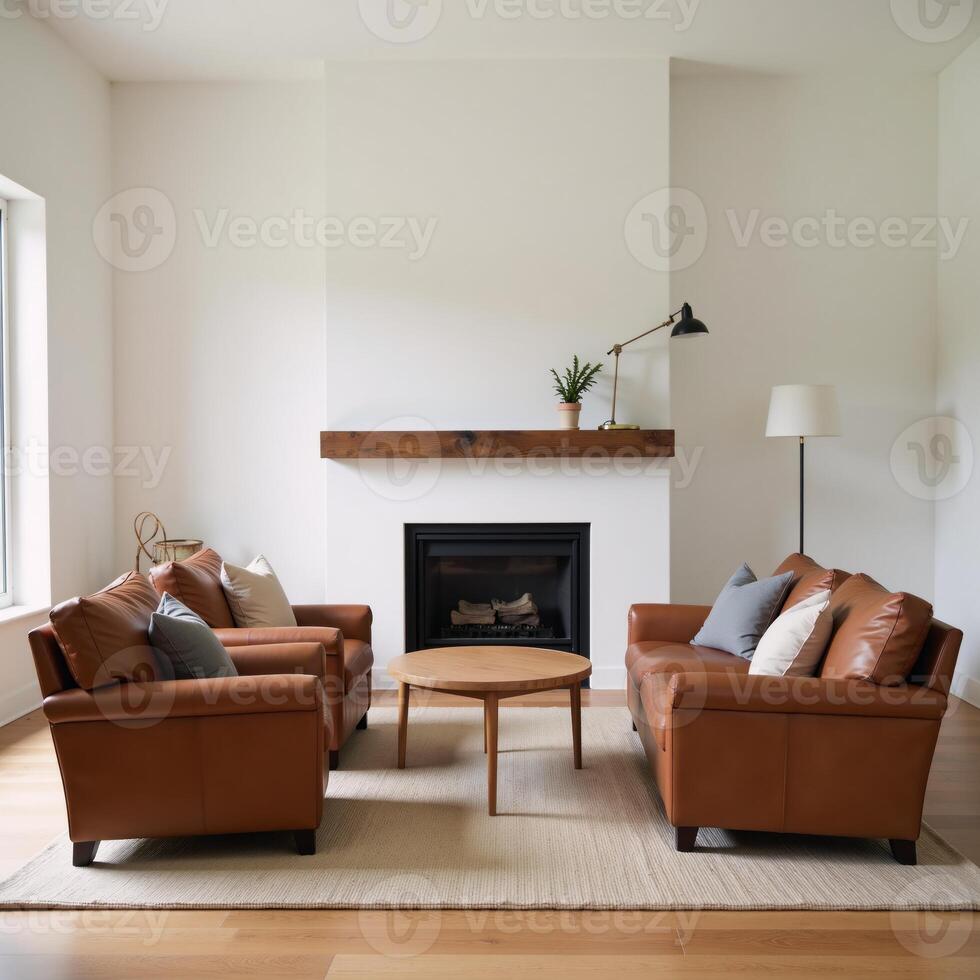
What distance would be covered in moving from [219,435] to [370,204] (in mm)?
1567

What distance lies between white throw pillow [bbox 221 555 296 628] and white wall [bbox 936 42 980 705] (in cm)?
339

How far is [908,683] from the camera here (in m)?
2.65

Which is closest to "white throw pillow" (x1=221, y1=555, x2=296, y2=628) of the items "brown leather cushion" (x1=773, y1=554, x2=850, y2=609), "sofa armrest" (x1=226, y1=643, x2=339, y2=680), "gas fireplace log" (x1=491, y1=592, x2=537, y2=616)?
"sofa armrest" (x1=226, y1=643, x2=339, y2=680)

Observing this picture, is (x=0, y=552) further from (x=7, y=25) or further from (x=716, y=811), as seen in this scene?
(x=716, y=811)

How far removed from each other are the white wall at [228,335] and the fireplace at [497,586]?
683 mm

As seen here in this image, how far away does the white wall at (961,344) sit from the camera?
4645 millimetres

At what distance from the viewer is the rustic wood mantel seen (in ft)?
15.5
